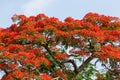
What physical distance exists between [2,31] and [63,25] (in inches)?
90.9

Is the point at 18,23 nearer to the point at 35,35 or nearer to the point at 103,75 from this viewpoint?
the point at 35,35

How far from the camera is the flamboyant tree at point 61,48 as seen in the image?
1569 centimetres

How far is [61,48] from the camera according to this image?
17.4m

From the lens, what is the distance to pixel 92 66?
17438mm

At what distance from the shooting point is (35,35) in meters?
16.5

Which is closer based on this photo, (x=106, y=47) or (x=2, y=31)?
(x=106, y=47)

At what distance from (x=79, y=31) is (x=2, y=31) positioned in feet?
10.0

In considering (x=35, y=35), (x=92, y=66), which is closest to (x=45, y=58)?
(x=35, y=35)

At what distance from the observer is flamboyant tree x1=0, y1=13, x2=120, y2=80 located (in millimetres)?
15688

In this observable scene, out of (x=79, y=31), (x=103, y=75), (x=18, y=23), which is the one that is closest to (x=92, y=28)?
(x=79, y=31)

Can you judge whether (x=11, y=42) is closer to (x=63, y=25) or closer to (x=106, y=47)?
(x=63, y=25)

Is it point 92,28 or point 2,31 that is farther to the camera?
point 2,31

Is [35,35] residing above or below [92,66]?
above

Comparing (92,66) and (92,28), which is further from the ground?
(92,28)
